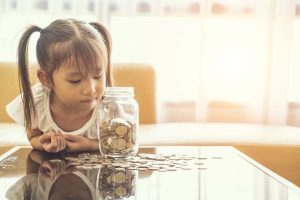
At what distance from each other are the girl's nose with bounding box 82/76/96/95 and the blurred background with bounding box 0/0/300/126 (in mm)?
1405

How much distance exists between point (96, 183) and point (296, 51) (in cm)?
197

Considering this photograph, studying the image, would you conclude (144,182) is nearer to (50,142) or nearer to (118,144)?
(118,144)

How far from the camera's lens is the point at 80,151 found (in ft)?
4.31

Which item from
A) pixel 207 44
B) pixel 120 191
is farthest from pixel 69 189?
pixel 207 44

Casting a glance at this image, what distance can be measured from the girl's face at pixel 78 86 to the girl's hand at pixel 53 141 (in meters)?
0.09

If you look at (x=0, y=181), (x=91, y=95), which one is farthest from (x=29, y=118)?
(x=0, y=181)

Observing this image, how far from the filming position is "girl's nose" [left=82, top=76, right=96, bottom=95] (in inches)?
50.3

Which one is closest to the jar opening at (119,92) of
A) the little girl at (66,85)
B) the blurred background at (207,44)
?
the little girl at (66,85)

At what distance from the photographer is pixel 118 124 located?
3.82 ft

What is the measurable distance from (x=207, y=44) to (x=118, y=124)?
5.35 ft

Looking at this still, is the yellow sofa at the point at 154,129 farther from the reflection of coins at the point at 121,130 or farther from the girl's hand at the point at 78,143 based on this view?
the reflection of coins at the point at 121,130

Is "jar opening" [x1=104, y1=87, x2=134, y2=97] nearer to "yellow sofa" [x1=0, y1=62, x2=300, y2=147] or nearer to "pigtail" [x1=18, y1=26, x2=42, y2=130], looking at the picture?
"pigtail" [x1=18, y1=26, x2=42, y2=130]

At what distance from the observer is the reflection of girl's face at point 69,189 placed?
2.81ft

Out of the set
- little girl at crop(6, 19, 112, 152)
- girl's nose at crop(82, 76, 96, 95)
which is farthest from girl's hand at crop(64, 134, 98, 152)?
girl's nose at crop(82, 76, 96, 95)
